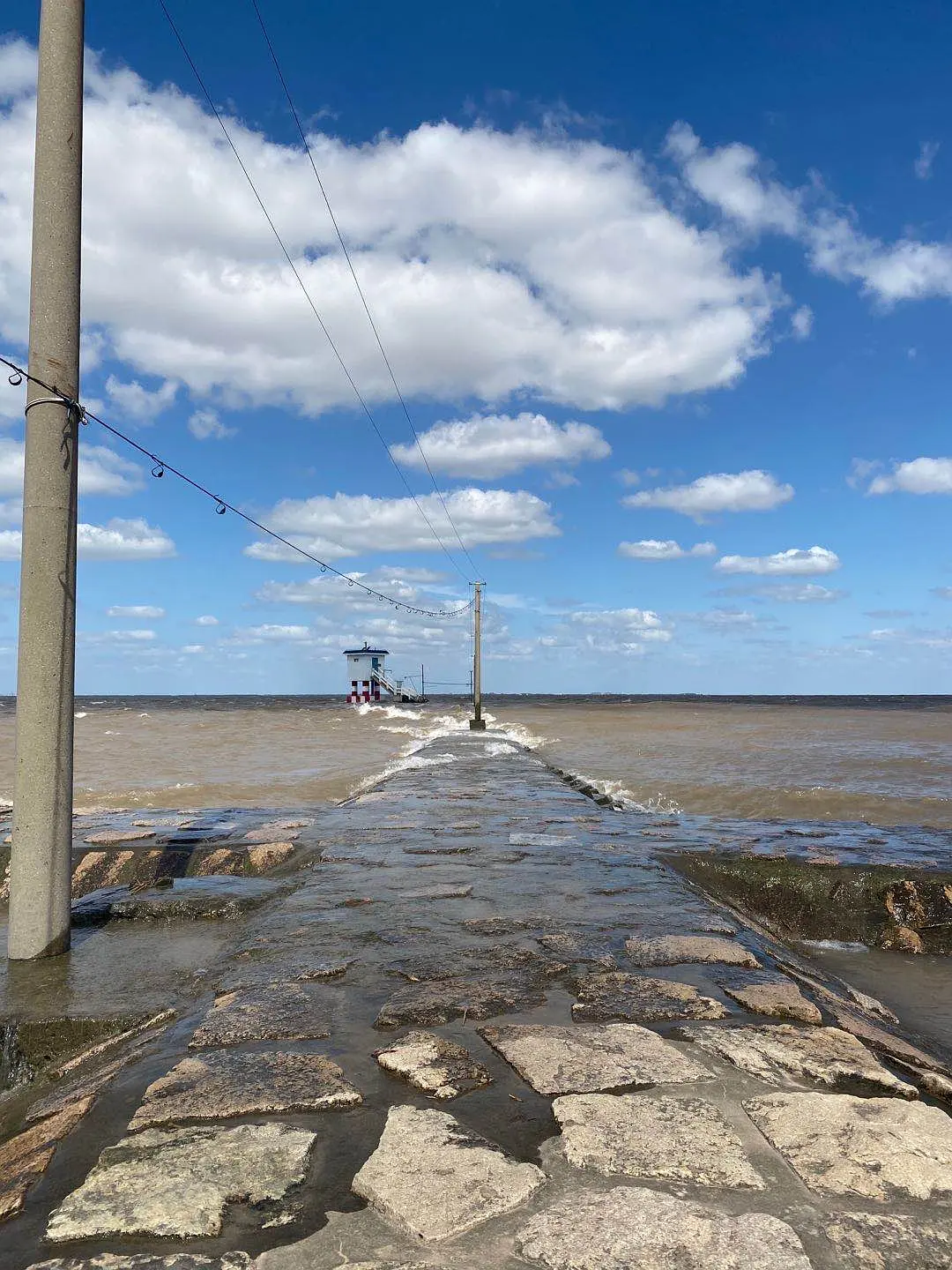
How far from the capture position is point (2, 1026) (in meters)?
3.27

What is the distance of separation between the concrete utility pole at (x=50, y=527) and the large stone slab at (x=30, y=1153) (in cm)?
180

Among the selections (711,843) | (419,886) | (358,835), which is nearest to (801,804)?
(711,843)

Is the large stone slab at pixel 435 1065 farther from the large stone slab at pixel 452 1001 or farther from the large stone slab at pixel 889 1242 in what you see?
the large stone slab at pixel 889 1242

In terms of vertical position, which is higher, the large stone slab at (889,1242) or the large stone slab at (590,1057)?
the large stone slab at (889,1242)

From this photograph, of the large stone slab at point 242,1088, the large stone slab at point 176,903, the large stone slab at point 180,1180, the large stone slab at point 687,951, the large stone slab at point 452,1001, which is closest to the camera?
the large stone slab at point 180,1180

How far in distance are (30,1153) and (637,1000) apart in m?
2.11

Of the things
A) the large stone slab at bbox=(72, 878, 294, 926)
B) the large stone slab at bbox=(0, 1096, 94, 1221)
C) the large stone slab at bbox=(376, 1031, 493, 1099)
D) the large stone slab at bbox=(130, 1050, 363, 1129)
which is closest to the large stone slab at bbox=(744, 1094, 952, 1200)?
the large stone slab at bbox=(376, 1031, 493, 1099)

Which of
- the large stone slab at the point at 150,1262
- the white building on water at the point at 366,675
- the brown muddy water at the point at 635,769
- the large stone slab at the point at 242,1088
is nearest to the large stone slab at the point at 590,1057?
the large stone slab at the point at 242,1088

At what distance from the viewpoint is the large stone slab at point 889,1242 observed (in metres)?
1.69

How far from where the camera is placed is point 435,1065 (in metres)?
2.61

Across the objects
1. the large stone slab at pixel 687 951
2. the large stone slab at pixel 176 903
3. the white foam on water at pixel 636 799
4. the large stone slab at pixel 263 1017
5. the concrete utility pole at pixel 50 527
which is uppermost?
the concrete utility pole at pixel 50 527

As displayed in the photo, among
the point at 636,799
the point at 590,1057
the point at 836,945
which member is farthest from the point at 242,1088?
the point at 636,799

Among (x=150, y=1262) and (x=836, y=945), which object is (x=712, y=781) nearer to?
(x=836, y=945)

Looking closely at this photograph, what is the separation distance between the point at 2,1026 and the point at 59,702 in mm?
1461
